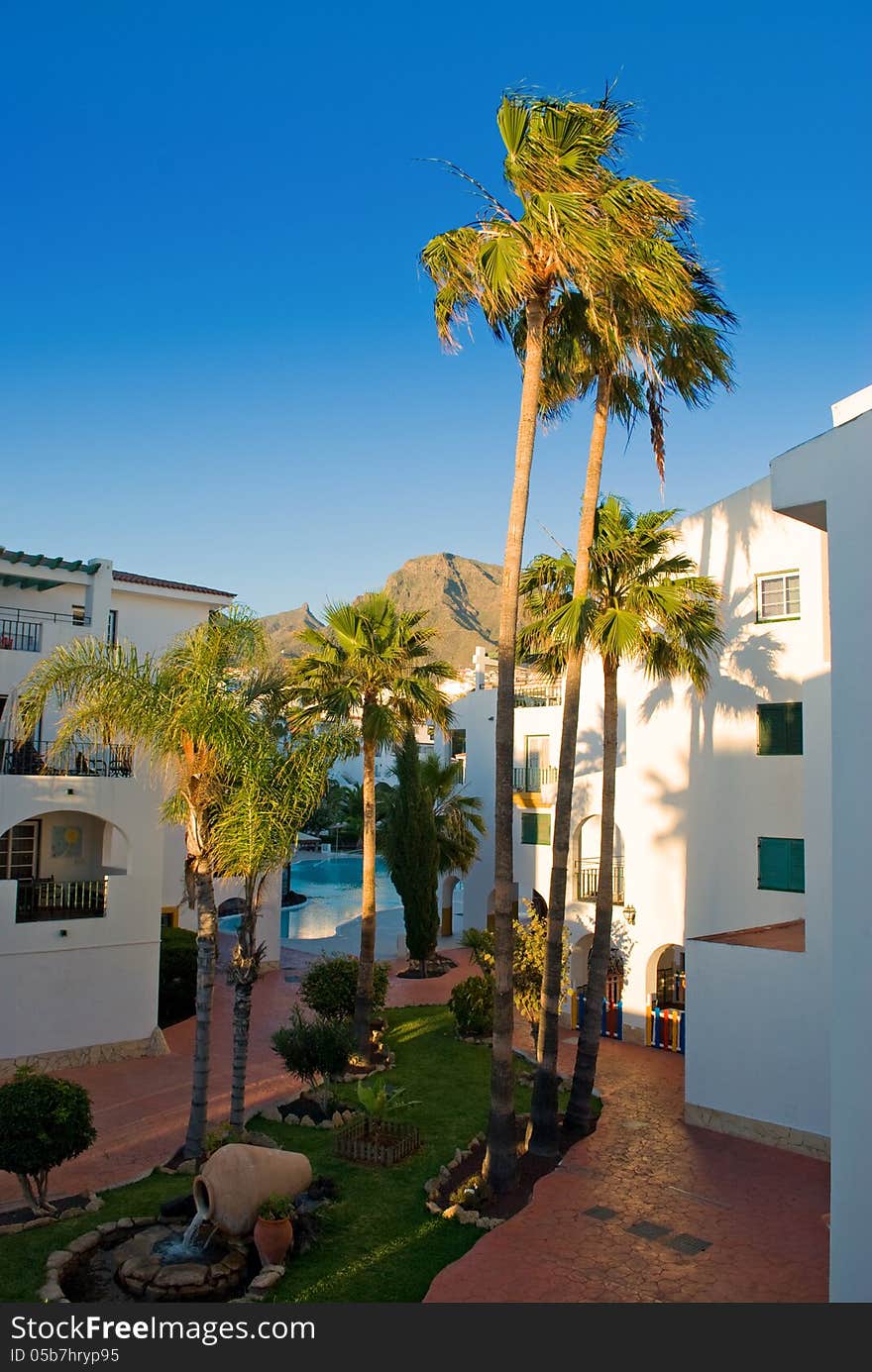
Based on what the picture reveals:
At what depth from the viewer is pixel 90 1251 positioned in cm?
1161

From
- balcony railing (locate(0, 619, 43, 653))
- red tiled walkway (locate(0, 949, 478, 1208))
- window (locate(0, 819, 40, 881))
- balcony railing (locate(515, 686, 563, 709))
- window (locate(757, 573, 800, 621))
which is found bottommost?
red tiled walkway (locate(0, 949, 478, 1208))

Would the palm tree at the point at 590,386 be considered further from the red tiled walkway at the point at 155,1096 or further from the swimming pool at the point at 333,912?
the swimming pool at the point at 333,912

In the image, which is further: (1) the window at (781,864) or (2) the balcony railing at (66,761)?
(2) the balcony railing at (66,761)

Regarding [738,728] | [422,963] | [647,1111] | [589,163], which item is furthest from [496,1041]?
[422,963]

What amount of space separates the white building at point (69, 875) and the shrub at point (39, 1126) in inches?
276

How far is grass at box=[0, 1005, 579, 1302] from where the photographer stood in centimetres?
1084

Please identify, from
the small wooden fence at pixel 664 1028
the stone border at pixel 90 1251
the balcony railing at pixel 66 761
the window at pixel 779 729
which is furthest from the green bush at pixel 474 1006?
the stone border at pixel 90 1251

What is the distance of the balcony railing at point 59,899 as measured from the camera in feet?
66.1

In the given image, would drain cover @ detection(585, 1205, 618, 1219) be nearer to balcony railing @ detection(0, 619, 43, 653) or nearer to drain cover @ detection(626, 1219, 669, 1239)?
drain cover @ detection(626, 1219, 669, 1239)

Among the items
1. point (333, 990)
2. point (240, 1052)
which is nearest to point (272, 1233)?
point (240, 1052)

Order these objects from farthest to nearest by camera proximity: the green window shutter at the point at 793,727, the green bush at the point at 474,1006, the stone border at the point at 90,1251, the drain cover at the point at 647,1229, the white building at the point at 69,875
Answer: the green bush at the point at 474,1006 < the green window shutter at the point at 793,727 < the white building at the point at 69,875 < the drain cover at the point at 647,1229 < the stone border at the point at 90,1251

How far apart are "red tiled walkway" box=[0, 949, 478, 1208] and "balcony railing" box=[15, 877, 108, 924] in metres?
2.99

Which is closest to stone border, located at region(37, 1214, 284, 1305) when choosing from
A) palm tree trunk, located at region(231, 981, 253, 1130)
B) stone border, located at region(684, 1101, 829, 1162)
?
palm tree trunk, located at region(231, 981, 253, 1130)

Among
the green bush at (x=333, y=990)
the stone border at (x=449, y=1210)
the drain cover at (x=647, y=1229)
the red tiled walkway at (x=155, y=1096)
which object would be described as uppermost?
the green bush at (x=333, y=990)
